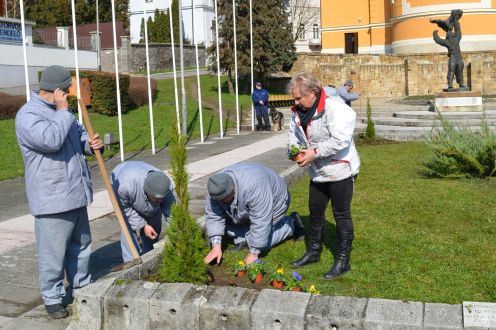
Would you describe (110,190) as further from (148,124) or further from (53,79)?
(148,124)

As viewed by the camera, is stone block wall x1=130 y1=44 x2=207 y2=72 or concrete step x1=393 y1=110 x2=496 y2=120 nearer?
concrete step x1=393 y1=110 x2=496 y2=120

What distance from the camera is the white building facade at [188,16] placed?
2208 inches

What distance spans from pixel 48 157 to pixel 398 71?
3685cm

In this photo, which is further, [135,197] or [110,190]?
[135,197]

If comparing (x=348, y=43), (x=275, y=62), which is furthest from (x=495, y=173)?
(x=348, y=43)

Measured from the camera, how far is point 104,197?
9.42 m

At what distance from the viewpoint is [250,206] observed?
16.8 feet

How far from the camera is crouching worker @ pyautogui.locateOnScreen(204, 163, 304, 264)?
5.05 meters

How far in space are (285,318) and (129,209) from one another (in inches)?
87.1

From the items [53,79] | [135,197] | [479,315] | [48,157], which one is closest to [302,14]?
[135,197]

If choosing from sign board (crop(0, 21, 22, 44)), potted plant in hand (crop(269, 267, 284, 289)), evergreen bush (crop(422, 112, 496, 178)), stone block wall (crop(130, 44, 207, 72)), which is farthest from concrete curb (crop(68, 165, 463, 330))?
stone block wall (crop(130, 44, 207, 72))

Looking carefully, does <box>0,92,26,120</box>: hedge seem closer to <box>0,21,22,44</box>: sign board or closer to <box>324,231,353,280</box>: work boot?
<box>0,21,22,44</box>: sign board

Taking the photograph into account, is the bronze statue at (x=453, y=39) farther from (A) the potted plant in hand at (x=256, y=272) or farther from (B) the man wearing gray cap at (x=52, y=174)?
(B) the man wearing gray cap at (x=52, y=174)

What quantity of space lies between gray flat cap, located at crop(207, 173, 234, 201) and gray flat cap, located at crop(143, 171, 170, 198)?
0.37 metres
